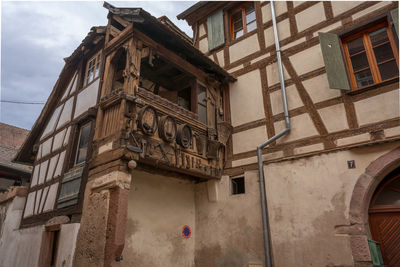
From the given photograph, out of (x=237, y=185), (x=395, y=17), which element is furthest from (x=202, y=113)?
(x=395, y=17)

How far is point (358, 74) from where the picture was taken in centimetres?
539

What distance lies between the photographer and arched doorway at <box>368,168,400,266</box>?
176 inches

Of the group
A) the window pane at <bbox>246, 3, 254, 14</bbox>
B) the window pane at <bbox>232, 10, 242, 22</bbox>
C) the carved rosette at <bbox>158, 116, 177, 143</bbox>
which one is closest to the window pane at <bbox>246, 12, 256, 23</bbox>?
the window pane at <bbox>246, 3, 254, 14</bbox>

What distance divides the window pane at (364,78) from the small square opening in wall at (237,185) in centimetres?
316

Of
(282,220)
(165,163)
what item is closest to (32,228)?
(165,163)

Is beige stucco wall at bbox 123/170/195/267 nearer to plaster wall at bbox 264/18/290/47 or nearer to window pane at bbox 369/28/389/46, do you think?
plaster wall at bbox 264/18/290/47

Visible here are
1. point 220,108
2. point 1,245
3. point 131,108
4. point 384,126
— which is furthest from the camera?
point 1,245

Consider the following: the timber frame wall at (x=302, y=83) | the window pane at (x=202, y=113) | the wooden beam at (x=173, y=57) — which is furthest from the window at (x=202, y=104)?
the timber frame wall at (x=302, y=83)

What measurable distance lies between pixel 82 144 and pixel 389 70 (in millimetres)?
6597

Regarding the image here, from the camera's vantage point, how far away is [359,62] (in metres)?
5.46

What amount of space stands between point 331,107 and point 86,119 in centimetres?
544

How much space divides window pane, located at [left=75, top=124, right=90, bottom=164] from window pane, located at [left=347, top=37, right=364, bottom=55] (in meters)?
6.01

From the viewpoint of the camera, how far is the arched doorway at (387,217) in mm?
4473

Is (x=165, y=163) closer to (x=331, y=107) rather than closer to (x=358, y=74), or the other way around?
(x=331, y=107)
